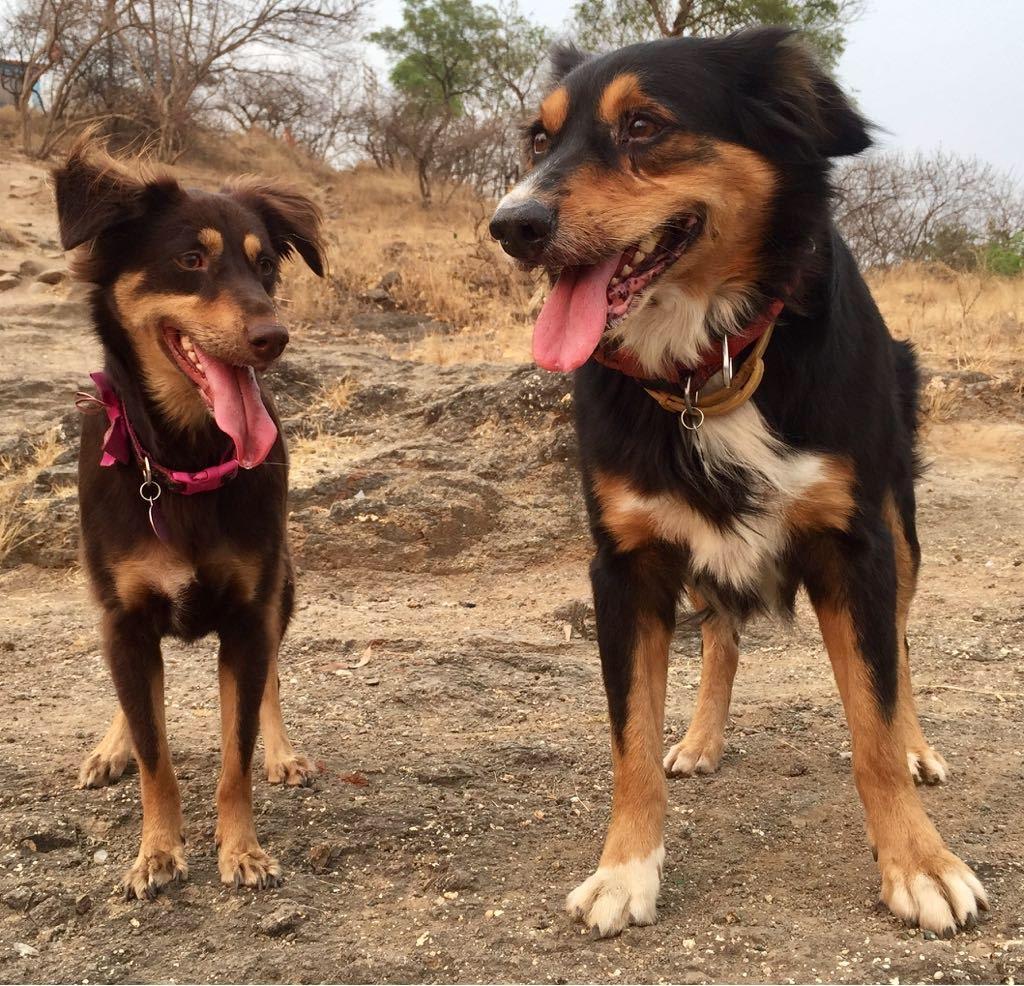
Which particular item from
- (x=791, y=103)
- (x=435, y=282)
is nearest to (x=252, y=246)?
(x=791, y=103)

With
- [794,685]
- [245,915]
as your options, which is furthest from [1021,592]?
[245,915]

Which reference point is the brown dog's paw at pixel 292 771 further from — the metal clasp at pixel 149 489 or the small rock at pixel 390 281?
the small rock at pixel 390 281

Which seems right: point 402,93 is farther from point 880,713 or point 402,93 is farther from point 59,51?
point 880,713

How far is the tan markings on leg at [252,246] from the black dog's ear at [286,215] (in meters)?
0.29

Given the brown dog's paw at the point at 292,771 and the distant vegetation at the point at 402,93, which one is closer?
the brown dog's paw at the point at 292,771

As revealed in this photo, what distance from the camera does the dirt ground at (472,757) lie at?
2.55 m

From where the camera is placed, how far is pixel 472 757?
368 centimetres

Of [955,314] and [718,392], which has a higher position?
[718,392]

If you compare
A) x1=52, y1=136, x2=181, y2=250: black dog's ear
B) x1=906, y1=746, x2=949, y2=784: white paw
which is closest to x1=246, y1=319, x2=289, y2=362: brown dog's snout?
x1=52, y1=136, x2=181, y2=250: black dog's ear

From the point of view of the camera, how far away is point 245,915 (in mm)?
2730

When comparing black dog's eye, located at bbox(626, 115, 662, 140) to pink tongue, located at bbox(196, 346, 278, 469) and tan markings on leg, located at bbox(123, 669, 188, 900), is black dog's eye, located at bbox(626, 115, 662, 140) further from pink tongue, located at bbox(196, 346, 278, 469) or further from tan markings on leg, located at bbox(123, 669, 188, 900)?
tan markings on leg, located at bbox(123, 669, 188, 900)

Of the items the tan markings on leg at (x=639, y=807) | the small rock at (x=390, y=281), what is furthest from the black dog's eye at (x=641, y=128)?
the small rock at (x=390, y=281)

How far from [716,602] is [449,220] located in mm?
23297

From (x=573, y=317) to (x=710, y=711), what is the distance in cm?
177
